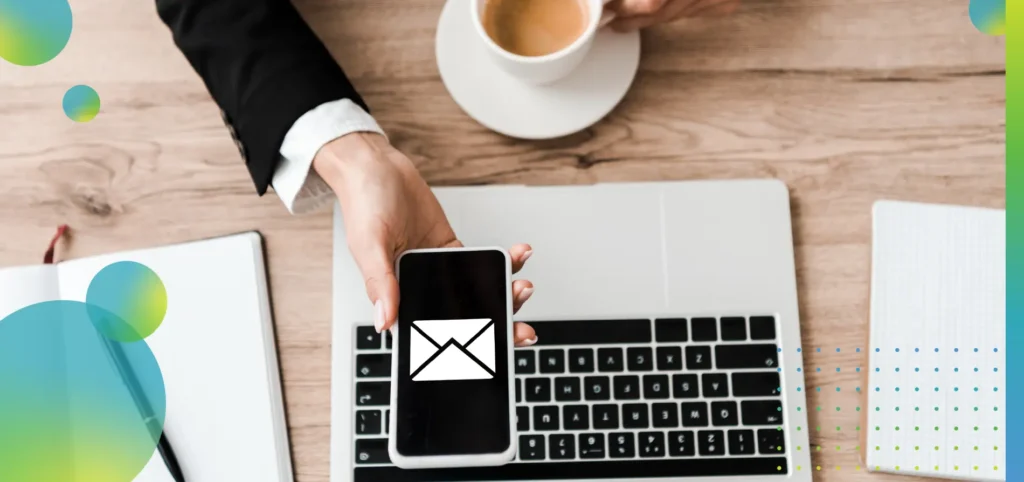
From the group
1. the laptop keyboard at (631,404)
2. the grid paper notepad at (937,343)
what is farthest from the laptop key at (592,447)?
the grid paper notepad at (937,343)

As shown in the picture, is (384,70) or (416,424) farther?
(384,70)

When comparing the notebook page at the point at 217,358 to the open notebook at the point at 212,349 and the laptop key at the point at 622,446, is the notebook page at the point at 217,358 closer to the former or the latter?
the open notebook at the point at 212,349

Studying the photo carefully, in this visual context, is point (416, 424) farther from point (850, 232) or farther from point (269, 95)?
point (850, 232)

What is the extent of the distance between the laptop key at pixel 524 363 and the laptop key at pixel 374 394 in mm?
105

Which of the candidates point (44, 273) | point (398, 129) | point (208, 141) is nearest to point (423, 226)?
point (398, 129)

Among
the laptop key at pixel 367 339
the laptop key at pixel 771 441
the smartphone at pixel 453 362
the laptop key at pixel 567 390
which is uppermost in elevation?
the smartphone at pixel 453 362

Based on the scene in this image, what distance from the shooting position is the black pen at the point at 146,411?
601mm

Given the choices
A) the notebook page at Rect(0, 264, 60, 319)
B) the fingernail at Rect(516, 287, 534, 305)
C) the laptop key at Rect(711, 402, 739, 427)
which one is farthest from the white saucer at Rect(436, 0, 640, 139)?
the notebook page at Rect(0, 264, 60, 319)

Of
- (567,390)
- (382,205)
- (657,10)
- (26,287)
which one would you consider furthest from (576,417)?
(26,287)

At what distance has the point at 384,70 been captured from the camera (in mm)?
675

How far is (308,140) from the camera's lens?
2.01 feet

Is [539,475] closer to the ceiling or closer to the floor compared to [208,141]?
closer to the floor

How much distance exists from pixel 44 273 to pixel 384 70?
334 mm

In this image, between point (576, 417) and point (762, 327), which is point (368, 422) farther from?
point (762, 327)
